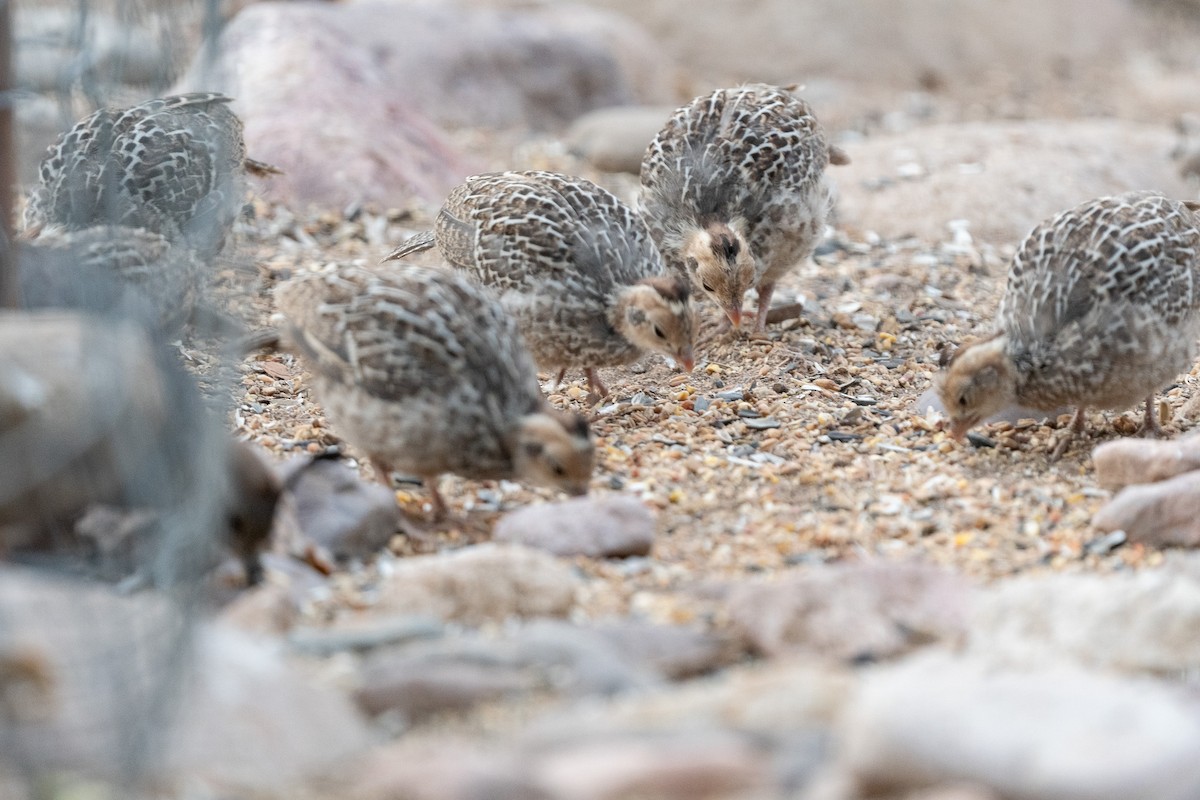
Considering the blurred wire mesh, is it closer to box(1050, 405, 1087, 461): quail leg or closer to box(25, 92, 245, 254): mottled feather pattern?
box(25, 92, 245, 254): mottled feather pattern

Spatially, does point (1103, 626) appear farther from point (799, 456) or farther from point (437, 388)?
point (437, 388)

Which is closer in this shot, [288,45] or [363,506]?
[363,506]

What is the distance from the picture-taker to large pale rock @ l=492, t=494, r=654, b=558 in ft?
17.0

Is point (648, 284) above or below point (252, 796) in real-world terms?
above

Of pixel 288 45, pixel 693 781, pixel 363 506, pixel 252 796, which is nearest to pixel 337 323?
pixel 363 506

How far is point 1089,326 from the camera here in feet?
20.1

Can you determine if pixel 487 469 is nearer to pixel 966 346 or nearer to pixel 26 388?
pixel 26 388

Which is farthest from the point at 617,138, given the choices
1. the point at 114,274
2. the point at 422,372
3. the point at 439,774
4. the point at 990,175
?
the point at 439,774

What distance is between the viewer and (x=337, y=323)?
5.66 m

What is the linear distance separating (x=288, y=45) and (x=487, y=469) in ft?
22.3

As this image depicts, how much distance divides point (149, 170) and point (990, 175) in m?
6.01

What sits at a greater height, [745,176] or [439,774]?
[745,176]

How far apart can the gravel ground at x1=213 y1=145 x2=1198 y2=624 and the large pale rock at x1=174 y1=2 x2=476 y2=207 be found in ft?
4.05

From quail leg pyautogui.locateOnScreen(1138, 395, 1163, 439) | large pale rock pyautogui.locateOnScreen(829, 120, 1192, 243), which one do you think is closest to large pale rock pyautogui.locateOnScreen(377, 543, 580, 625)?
quail leg pyautogui.locateOnScreen(1138, 395, 1163, 439)
